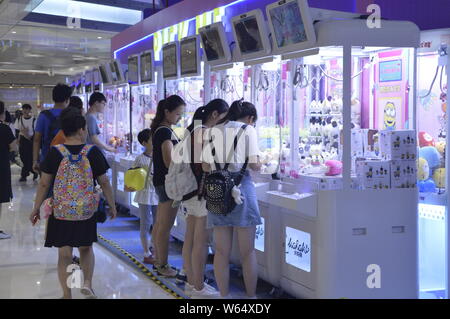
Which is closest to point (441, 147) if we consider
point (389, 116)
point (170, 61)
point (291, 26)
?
point (389, 116)

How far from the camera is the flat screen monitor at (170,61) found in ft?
18.8

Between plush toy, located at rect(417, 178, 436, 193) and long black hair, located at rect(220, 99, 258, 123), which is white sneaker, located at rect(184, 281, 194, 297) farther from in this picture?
plush toy, located at rect(417, 178, 436, 193)

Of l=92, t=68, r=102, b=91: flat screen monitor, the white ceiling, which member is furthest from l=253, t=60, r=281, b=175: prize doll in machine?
the white ceiling

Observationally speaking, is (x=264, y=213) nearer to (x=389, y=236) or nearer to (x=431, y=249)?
(x=389, y=236)

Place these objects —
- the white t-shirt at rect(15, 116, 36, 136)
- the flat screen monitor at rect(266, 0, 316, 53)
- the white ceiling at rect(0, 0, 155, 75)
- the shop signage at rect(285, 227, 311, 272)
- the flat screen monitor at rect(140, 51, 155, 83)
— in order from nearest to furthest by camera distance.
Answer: the flat screen monitor at rect(266, 0, 316, 53), the shop signage at rect(285, 227, 311, 272), the flat screen monitor at rect(140, 51, 155, 83), the white ceiling at rect(0, 0, 155, 75), the white t-shirt at rect(15, 116, 36, 136)

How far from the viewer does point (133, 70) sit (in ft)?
22.9

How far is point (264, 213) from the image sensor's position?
4.12 metres

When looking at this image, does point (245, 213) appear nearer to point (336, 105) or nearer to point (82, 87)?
point (336, 105)

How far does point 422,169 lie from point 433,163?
0.27ft

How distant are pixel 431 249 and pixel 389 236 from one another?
712mm

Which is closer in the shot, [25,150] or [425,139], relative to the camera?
[425,139]

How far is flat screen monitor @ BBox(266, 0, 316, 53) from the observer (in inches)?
135
